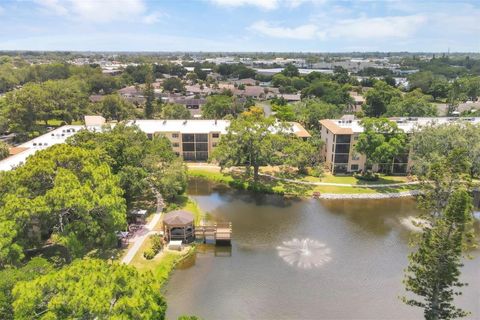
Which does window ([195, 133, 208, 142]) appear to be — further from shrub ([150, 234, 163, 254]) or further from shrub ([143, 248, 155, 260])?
shrub ([143, 248, 155, 260])

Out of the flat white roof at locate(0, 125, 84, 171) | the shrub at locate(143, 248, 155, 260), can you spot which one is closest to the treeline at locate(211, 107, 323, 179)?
the shrub at locate(143, 248, 155, 260)

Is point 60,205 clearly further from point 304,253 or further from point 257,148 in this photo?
point 257,148

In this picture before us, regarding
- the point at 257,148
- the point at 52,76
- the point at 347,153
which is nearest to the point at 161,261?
the point at 257,148

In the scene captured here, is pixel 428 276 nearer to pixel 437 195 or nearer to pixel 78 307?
pixel 437 195

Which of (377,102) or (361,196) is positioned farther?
(377,102)

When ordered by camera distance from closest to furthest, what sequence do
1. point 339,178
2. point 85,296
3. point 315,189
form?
1. point 85,296
2. point 315,189
3. point 339,178

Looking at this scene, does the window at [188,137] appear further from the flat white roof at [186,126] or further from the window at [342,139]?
the window at [342,139]

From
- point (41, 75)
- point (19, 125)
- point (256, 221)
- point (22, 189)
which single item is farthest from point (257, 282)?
point (41, 75)
